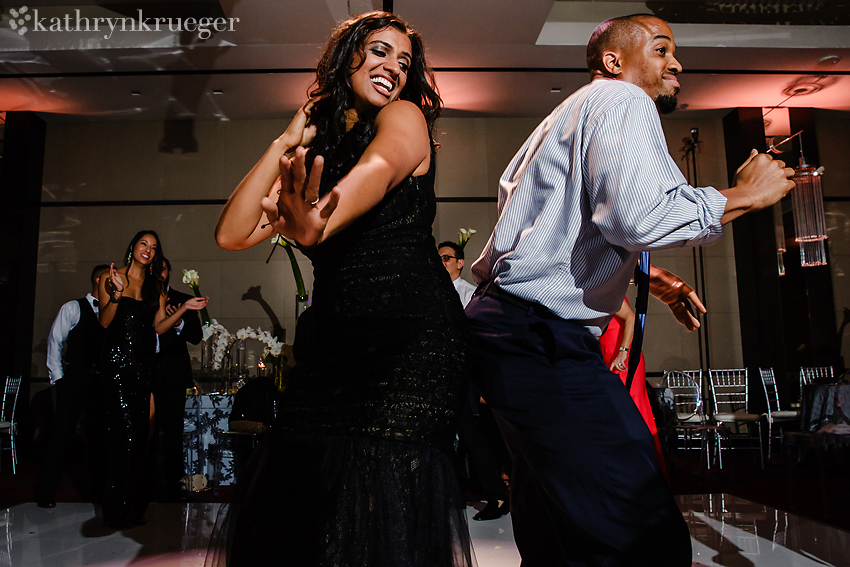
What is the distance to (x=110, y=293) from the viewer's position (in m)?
3.57

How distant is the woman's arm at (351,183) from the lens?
802 mm

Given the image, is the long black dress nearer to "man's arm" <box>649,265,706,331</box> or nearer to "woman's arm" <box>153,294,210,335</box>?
"man's arm" <box>649,265,706,331</box>

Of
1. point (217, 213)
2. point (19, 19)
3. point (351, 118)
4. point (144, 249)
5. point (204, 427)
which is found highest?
point (19, 19)

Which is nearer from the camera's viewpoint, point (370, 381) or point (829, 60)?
point (370, 381)

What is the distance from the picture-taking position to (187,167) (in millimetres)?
7566

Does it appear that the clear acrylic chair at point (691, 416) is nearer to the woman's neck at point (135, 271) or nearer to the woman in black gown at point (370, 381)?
the woman's neck at point (135, 271)

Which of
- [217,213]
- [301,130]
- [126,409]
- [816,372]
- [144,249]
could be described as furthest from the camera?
[217,213]

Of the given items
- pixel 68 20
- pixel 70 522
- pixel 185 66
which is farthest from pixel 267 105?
pixel 70 522

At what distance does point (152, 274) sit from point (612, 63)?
3.16 meters

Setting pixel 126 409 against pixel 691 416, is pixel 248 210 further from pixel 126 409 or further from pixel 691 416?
pixel 691 416

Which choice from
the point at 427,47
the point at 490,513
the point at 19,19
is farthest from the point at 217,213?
the point at 490,513

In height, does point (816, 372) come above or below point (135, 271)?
below

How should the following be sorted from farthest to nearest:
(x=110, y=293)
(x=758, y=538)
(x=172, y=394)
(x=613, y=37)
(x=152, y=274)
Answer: (x=172, y=394), (x=152, y=274), (x=110, y=293), (x=758, y=538), (x=613, y=37)

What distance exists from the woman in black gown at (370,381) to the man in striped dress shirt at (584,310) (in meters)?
0.21
